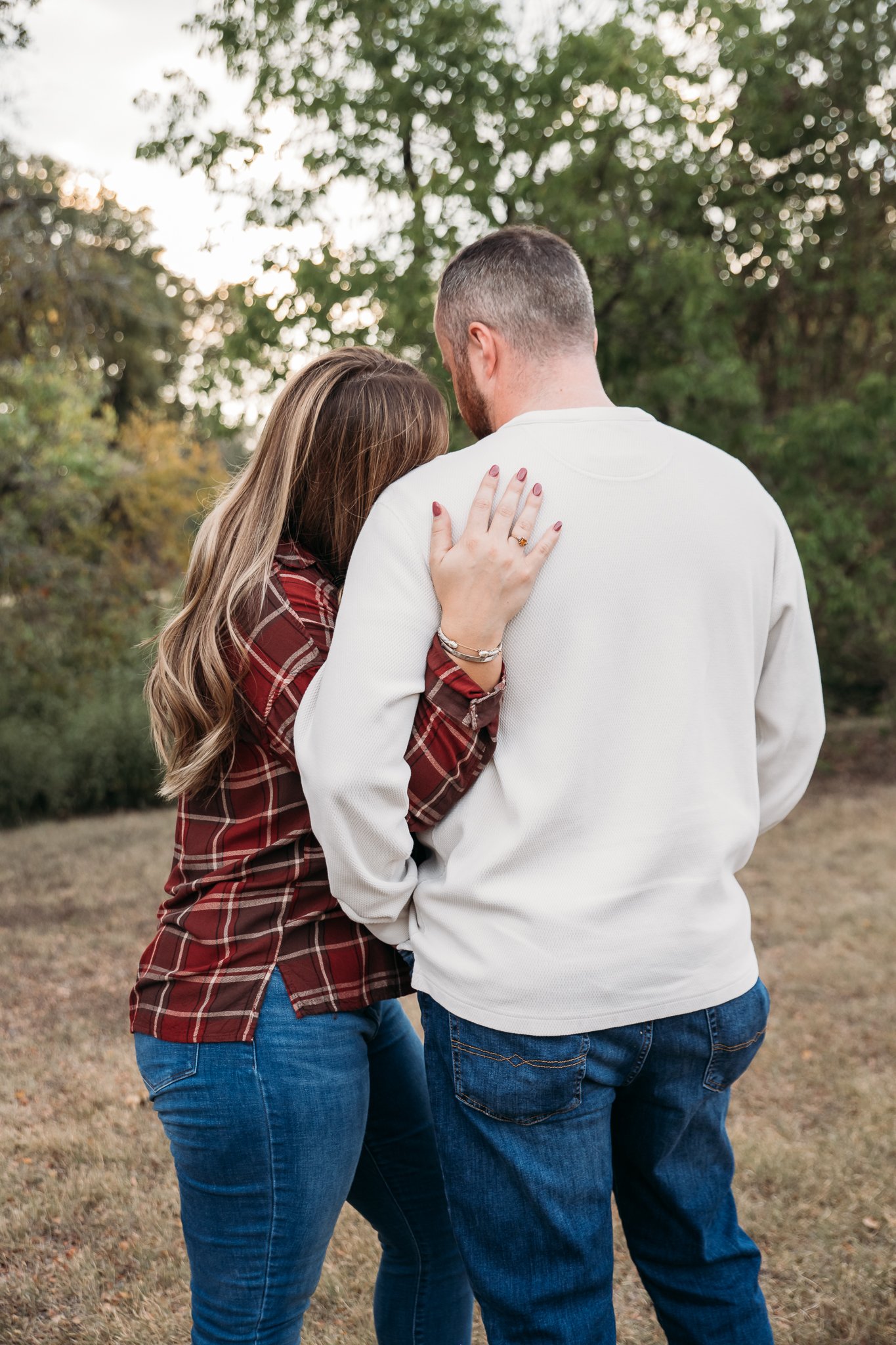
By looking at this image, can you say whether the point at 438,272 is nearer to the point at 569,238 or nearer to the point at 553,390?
the point at 569,238

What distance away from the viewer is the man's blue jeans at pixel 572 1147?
54.0 inches

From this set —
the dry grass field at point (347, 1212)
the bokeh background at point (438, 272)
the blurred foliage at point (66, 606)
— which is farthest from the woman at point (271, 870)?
the blurred foliage at point (66, 606)

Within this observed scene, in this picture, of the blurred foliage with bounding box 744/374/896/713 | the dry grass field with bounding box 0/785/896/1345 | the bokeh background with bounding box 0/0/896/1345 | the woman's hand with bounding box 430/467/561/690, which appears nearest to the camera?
the woman's hand with bounding box 430/467/561/690

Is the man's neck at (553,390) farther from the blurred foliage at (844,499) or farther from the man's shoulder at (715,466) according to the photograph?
the blurred foliage at (844,499)

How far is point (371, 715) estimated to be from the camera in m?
1.34

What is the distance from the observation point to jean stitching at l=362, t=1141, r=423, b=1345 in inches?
71.2

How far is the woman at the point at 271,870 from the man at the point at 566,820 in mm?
66

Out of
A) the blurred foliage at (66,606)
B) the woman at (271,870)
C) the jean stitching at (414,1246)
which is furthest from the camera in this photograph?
the blurred foliage at (66,606)

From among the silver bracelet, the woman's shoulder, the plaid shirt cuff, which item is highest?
the woman's shoulder

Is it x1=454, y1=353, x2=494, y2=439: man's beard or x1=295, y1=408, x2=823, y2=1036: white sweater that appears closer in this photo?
x1=295, y1=408, x2=823, y2=1036: white sweater

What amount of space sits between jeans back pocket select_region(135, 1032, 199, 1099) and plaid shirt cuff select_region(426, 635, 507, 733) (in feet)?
1.91

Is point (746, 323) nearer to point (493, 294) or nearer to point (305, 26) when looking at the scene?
point (305, 26)

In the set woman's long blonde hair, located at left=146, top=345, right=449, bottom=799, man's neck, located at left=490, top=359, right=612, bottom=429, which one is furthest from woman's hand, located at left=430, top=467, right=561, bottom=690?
woman's long blonde hair, located at left=146, top=345, right=449, bottom=799

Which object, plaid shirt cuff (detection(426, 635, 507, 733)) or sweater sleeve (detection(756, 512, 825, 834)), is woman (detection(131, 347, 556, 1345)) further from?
sweater sleeve (detection(756, 512, 825, 834))
